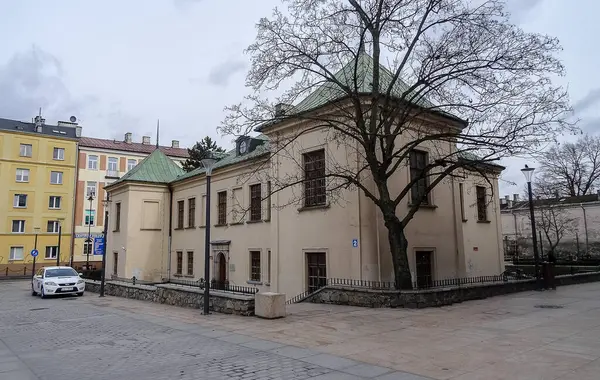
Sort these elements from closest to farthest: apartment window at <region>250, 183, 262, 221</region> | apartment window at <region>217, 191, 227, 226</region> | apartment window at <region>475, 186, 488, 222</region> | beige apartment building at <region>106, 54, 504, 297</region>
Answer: beige apartment building at <region>106, 54, 504, 297</region> < apartment window at <region>250, 183, 262, 221</region> < apartment window at <region>217, 191, 227, 226</region> < apartment window at <region>475, 186, 488, 222</region>

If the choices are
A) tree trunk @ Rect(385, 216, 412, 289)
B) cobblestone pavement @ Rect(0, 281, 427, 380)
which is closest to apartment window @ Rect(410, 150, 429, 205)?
tree trunk @ Rect(385, 216, 412, 289)

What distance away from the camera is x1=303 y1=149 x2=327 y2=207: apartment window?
19438mm

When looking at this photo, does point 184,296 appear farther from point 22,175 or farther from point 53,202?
point 22,175

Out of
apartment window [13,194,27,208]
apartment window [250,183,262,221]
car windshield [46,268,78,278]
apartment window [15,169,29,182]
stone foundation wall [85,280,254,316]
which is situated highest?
apartment window [15,169,29,182]

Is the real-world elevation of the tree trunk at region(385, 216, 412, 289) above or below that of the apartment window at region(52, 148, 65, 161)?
below

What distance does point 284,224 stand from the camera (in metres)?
20.7

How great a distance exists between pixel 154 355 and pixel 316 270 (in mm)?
11583

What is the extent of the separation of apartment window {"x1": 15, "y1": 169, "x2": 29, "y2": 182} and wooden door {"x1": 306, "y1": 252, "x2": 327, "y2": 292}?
42.5 meters

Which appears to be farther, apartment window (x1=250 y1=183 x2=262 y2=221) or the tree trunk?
apartment window (x1=250 y1=183 x2=262 y2=221)

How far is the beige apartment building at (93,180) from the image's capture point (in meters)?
50.2

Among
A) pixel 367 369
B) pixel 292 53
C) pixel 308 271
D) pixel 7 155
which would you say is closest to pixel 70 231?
pixel 7 155

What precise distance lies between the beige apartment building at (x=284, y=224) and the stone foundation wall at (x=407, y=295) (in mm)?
2072

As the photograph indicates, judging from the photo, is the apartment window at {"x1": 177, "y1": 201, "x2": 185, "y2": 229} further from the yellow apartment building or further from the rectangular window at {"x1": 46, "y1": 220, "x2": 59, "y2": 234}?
the rectangular window at {"x1": 46, "y1": 220, "x2": 59, "y2": 234}

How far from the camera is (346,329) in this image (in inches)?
402
